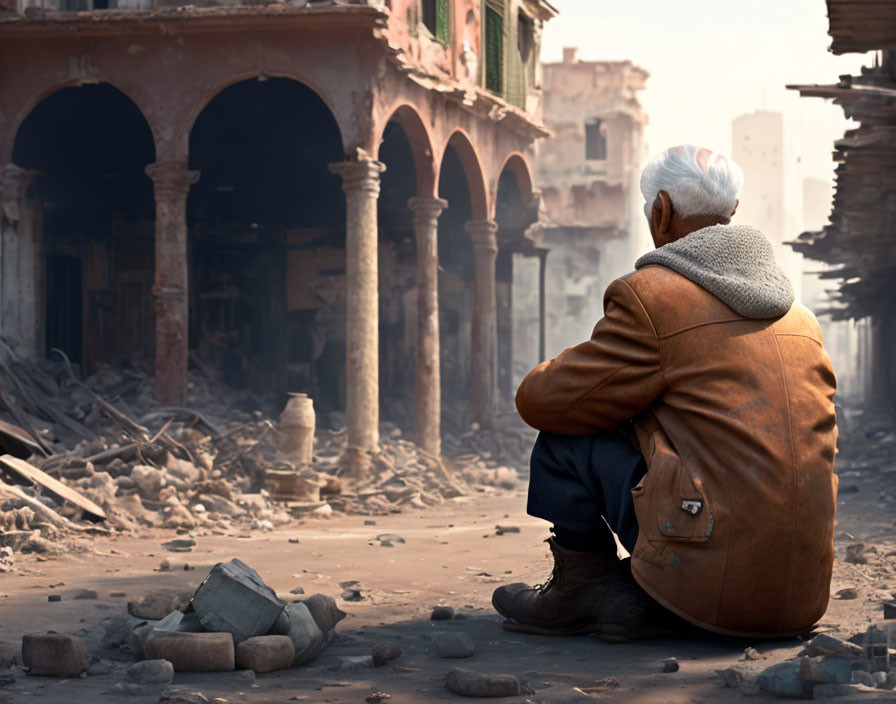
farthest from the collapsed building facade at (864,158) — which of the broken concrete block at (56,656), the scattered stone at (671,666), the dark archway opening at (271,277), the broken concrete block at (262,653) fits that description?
the broken concrete block at (56,656)

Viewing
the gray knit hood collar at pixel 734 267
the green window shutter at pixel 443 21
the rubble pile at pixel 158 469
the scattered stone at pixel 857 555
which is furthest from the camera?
the green window shutter at pixel 443 21

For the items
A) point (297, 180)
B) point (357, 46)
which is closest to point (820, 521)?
point (357, 46)

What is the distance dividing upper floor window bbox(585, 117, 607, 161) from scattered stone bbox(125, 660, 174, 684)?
118 feet

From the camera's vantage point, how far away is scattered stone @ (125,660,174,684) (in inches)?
132

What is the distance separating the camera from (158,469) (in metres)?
10.4

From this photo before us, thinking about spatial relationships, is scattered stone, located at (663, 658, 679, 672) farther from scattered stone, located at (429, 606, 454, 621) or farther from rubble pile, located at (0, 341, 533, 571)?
rubble pile, located at (0, 341, 533, 571)

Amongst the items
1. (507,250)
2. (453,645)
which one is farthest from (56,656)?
(507,250)

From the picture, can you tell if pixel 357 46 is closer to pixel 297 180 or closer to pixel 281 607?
pixel 297 180

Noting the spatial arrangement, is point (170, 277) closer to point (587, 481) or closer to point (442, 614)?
point (442, 614)

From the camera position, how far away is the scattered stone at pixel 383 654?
3594 mm

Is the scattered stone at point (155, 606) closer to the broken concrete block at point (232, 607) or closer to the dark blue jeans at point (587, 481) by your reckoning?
the broken concrete block at point (232, 607)

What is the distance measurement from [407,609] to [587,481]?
1.46m

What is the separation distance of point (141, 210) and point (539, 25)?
24.4 ft

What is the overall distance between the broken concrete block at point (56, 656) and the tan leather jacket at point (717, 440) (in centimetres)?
157
